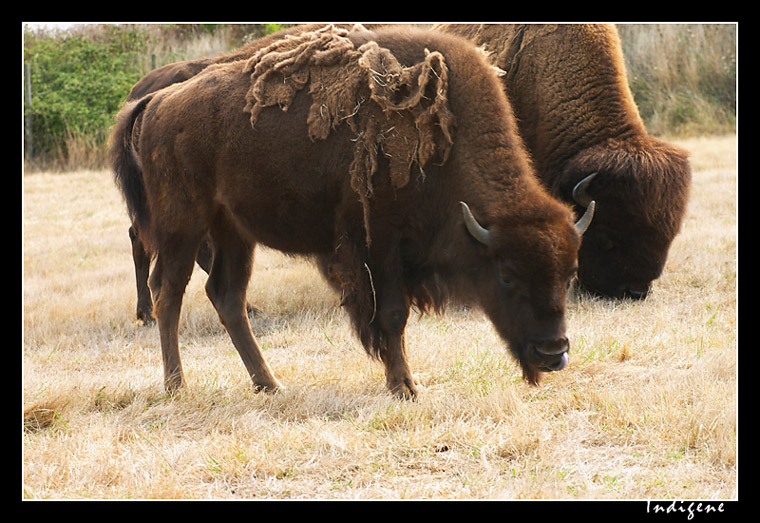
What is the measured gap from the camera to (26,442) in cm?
408

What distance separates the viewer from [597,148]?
661cm

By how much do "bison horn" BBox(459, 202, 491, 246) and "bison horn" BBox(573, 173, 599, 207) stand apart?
2.41 metres

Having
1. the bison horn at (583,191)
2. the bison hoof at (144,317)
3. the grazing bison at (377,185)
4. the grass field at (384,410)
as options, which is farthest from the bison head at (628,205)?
the bison hoof at (144,317)

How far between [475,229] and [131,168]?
2.39m

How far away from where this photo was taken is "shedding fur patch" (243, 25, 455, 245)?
4359mm

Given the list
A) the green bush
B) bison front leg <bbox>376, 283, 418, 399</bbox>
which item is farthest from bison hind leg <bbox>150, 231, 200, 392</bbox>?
the green bush

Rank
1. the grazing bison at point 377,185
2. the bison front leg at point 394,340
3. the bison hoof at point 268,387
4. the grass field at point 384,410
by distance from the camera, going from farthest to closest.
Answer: the bison hoof at point 268,387
the bison front leg at point 394,340
the grazing bison at point 377,185
the grass field at point 384,410

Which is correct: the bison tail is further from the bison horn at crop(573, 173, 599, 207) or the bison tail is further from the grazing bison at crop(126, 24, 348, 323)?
the bison horn at crop(573, 173, 599, 207)

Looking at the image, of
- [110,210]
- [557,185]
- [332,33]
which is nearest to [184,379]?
[332,33]

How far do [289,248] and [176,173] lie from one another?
80 cm

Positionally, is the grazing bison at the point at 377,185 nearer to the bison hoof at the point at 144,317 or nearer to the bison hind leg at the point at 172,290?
the bison hind leg at the point at 172,290

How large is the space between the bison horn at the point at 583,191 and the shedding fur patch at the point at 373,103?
2.25m

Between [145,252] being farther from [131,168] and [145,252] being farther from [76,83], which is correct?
[76,83]

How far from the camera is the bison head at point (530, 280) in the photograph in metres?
4.04
